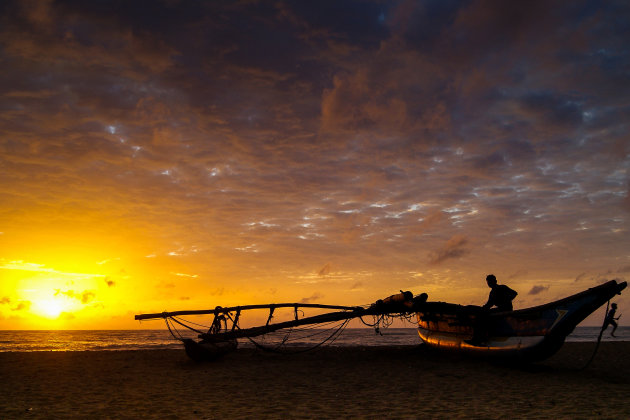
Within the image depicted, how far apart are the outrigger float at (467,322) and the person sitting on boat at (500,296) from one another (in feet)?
1.65

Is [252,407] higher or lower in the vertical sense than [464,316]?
lower

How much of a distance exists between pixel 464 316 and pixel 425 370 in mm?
2757

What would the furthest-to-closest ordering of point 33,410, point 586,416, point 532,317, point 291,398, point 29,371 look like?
point 29,371 < point 532,317 < point 291,398 < point 33,410 < point 586,416

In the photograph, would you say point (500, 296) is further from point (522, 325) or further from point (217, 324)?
point (217, 324)

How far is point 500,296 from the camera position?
15.2 meters

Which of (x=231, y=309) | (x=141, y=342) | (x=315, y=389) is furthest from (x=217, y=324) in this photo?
(x=141, y=342)

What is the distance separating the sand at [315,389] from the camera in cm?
889

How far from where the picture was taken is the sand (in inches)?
350

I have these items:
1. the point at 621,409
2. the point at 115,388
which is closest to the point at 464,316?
the point at 621,409

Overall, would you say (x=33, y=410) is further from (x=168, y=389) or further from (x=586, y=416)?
(x=586, y=416)

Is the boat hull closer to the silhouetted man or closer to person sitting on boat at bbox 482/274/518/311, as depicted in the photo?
the silhouetted man

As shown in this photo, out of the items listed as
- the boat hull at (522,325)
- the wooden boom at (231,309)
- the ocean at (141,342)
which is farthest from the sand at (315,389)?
the ocean at (141,342)

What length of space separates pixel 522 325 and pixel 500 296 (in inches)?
65.5

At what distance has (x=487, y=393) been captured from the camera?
1056 centimetres
